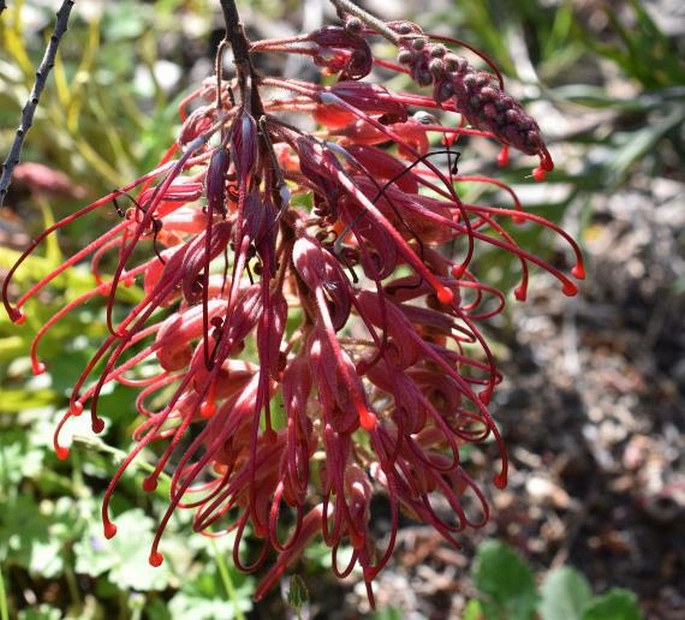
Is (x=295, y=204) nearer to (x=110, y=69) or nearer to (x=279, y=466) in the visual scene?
(x=279, y=466)

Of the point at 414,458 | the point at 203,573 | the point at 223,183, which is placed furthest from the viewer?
the point at 203,573

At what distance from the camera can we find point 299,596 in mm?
1227

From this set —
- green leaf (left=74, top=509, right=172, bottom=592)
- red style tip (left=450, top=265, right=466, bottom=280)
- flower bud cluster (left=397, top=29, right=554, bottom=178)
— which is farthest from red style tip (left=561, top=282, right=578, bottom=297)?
green leaf (left=74, top=509, right=172, bottom=592)

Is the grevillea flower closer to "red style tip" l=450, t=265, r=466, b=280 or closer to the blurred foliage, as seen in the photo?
"red style tip" l=450, t=265, r=466, b=280

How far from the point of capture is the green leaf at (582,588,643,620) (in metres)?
1.56

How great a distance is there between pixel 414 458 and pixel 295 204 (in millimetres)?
310

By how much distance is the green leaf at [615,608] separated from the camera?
61.6 inches

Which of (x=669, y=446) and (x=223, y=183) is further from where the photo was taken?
(x=669, y=446)

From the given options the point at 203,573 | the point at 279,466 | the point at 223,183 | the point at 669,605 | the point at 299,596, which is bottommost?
the point at 669,605

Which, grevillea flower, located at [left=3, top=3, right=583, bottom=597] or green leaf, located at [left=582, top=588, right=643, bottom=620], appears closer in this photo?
grevillea flower, located at [left=3, top=3, right=583, bottom=597]

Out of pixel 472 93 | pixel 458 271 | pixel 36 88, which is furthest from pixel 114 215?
pixel 472 93

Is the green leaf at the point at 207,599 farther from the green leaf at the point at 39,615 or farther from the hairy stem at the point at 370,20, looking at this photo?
the hairy stem at the point at 370,20

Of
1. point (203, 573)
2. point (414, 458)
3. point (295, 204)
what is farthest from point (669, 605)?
point (295, 204)

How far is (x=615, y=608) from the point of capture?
1570 millimetres
